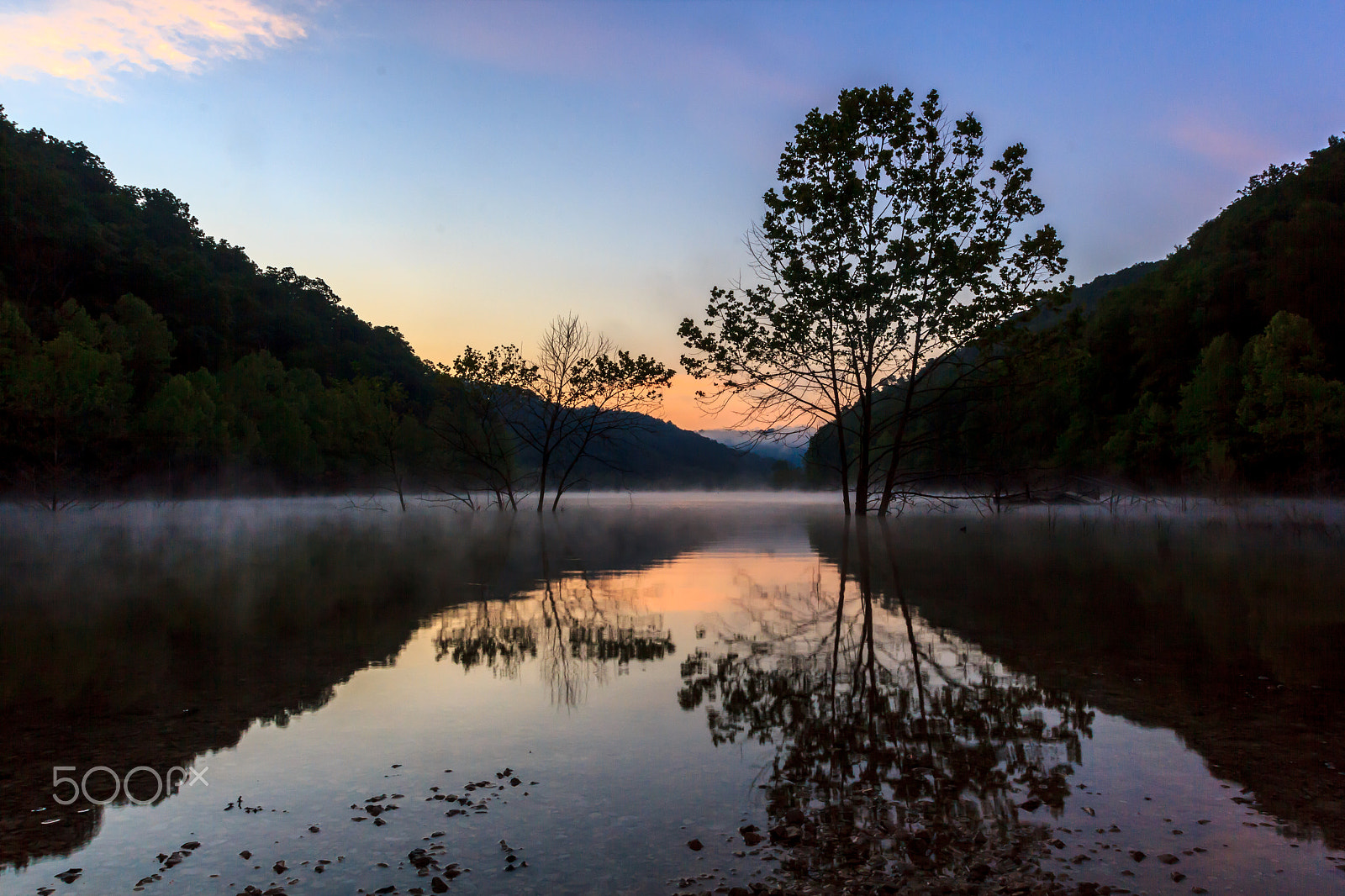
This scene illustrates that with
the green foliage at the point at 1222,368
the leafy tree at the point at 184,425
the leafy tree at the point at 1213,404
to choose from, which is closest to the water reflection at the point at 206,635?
the green foliage at the point at 1222,368

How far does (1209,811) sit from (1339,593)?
9772mm

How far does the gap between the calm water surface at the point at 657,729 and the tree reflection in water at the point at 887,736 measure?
0.09 feet

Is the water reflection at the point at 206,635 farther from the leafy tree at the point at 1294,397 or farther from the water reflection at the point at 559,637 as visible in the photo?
→ the leafy tree at the point at 1294,397

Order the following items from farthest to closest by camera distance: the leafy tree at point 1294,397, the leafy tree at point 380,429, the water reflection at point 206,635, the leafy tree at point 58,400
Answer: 1. the leafy tree at point 380,429
2. the leafy tree at point 1294,397
3. the leafy tree at point 58,400
4. the water reflection at point 206,635

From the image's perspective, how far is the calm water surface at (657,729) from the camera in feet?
10.8

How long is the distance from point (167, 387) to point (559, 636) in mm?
57893

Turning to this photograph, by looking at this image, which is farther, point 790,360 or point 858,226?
point 790,360

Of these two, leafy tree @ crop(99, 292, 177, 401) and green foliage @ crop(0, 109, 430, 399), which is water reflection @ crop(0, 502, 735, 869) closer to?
green foliage @ crop(0, 109, 430, 399)

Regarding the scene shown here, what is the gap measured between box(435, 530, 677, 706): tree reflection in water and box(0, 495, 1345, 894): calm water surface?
2.2 inches

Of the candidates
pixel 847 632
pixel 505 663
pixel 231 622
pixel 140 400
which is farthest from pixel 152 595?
pixel 140 400

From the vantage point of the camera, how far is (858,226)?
2455cm

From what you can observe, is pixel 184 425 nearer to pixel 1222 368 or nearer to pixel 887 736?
pixel 887 736

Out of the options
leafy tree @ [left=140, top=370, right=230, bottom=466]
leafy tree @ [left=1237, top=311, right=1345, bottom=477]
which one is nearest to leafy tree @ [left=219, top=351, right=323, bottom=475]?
leafy tree @ [left=140, top=370, right=230, bottom=466]

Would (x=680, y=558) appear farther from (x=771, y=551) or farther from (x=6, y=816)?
(x=6, y=816)
